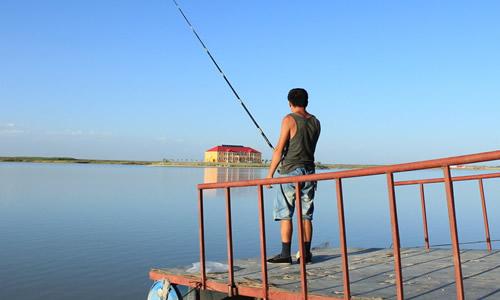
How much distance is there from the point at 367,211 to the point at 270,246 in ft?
36.5

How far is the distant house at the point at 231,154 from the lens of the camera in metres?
150

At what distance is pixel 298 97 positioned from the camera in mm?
5238

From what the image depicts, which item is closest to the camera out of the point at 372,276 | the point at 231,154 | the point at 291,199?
the point at 372,276

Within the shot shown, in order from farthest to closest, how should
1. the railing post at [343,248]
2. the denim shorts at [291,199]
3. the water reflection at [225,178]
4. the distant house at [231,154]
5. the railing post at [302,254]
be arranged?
the distant house at [231,154], the water reflection at [225,178], the denim shorts at [291,199], the railing post at [302,254], the railing post at [343,248]

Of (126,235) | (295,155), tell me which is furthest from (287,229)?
(126,235)

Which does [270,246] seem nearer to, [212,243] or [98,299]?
[212,243]

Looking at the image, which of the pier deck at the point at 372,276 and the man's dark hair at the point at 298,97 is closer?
the pier deck at the point at 372,276

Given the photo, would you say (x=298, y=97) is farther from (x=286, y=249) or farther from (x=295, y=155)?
(x=286, y=249)

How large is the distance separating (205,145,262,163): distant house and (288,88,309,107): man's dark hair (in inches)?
5625

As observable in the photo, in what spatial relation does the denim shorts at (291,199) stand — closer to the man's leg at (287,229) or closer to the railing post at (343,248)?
the man's leg at (287,229)

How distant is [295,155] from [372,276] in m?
1.43

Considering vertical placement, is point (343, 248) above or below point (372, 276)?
above

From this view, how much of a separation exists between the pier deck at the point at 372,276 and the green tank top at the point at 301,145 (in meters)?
1.08

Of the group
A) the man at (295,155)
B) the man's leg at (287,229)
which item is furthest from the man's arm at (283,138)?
the man's leg at (287,229)
